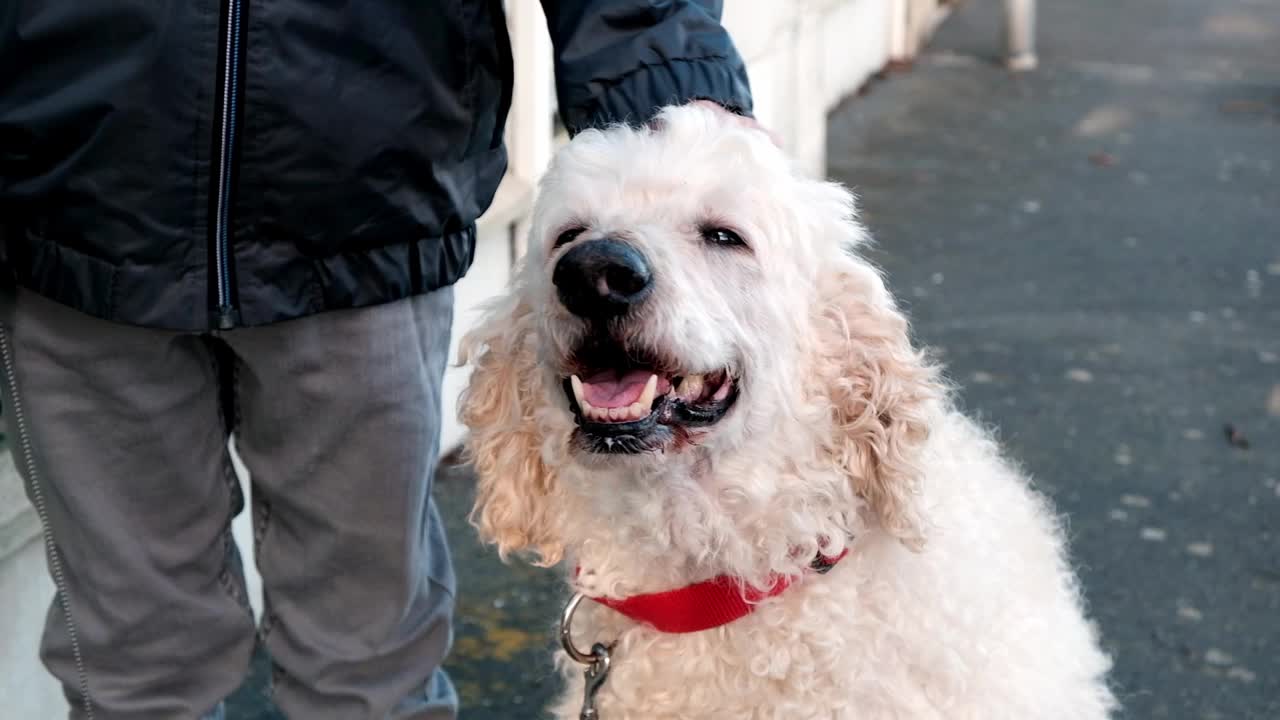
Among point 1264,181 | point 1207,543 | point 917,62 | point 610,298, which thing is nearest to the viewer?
point 610,298

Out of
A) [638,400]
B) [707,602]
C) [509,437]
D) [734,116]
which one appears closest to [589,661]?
[707,602]

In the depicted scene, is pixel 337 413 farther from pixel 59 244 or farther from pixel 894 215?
pixel 894 215

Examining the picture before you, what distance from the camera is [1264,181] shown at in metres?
8.67

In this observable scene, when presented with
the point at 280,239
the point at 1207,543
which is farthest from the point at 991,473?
the point at 1207,543

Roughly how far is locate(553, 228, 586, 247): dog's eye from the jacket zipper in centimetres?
50

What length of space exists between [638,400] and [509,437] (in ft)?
1.40

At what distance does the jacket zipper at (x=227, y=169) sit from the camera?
2279mm

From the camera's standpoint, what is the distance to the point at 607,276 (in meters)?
2.26

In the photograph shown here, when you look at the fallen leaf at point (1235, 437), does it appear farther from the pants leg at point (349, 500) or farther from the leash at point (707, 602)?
the pants leg at point (349, 500)

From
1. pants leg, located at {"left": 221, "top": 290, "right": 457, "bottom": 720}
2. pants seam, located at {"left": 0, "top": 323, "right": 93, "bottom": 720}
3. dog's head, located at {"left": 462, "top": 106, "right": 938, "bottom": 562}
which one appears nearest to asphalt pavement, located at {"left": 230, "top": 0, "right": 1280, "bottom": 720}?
pants leg, located at {"left": 221, "top": 290, "right": 457, "bottom": 720}

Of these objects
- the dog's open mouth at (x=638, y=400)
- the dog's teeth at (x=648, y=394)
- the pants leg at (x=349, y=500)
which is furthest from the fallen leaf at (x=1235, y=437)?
the dog's teeth at (x=648, y=394)

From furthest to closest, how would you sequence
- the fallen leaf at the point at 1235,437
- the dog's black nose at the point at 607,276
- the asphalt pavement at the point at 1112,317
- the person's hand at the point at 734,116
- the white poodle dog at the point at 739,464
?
the fallen leaf at the point at 1235,437
the asphalt pavement at the point at 1112,317
the person's hand at the point at 734,116
the white poodle dog at the point at 739,464
the dog's black nose at the point at 607,276

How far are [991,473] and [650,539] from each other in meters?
0.77

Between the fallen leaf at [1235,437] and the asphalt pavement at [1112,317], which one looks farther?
the fallen leaf at [1235,437]
